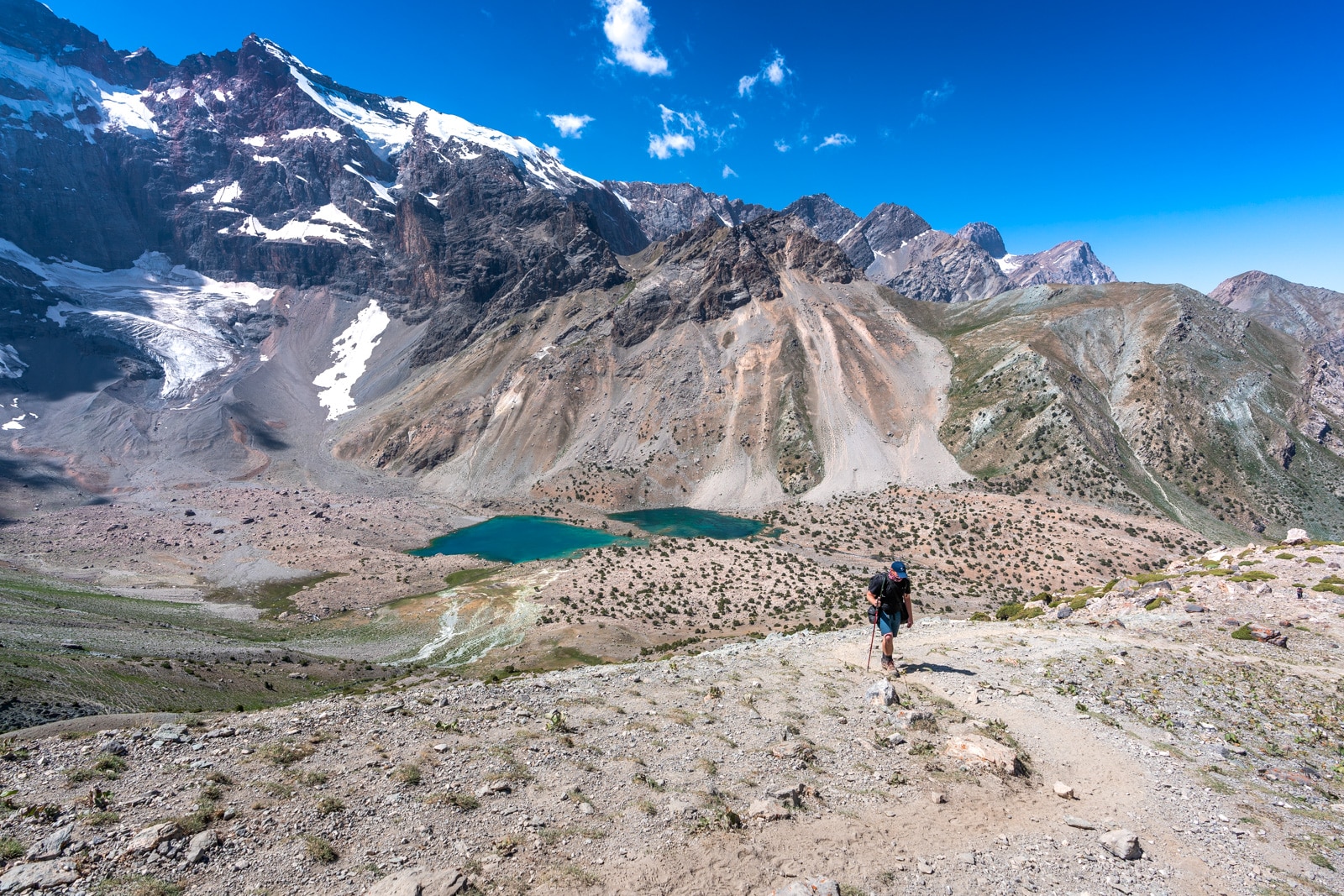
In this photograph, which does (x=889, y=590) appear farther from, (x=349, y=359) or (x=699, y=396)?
(x=349, y=359)

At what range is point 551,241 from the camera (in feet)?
561

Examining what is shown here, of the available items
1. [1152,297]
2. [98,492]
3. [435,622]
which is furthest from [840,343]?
[98,492]

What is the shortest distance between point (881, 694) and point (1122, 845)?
17.4 feet

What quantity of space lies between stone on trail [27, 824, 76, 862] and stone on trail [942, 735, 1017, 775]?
40.1 ft

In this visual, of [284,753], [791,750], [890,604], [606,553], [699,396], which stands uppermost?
[699,396]

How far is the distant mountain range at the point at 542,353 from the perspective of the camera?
81.2m

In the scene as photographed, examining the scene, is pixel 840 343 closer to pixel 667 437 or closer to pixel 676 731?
pixel 667 437

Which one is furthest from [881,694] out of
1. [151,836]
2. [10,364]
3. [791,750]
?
[10,364]

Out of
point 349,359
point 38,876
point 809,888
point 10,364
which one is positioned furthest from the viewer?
point 349,359

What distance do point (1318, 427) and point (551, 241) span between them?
165496 millimetres

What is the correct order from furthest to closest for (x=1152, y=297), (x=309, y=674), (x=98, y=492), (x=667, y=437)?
(x=667, y=437) → (x=1152, y=297) → (x=98, y=492) → (x=309, y=674)

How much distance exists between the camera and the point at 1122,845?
682 centimetres

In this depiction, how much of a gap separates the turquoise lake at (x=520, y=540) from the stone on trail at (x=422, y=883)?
5855 centimetres

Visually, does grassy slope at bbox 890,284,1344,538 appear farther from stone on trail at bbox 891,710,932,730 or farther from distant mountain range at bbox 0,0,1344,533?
stone on trail at bbox 891,710,932,730
